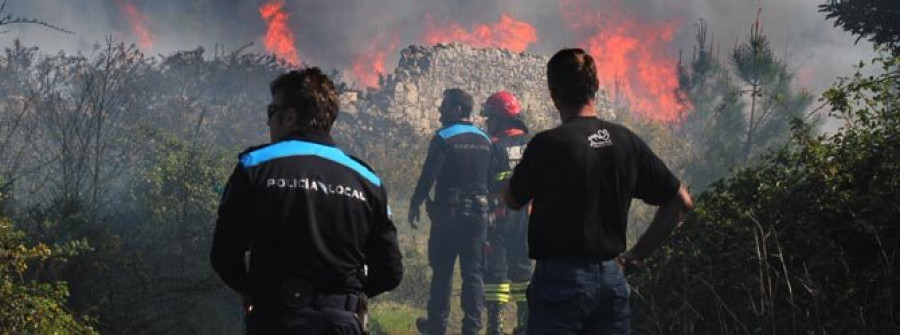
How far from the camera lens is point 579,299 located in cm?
334

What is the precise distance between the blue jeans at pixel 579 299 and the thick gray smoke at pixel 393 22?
27561 millimetres

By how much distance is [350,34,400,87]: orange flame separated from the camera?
3048cm

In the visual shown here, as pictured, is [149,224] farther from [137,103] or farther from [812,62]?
[812,62]

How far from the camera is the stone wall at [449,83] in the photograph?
2391cm

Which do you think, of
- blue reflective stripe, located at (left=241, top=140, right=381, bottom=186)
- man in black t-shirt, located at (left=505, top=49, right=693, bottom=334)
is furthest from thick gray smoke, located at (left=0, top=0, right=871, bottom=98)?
blue reflective stripe, located at (left=241, top=140, right=381, bottom=186)

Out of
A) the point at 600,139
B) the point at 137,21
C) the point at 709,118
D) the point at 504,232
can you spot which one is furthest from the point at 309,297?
the point at 137,21

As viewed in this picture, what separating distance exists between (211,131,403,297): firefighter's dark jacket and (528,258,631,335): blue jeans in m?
0.74

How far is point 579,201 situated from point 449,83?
2181 cm

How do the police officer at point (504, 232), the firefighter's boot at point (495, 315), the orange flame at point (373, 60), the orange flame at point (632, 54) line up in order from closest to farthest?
the firefighter's boot at point (495, 315)
the police officer at point (504, 232)
the orange flame at point (373, 60)
the orange flame at point (632, 54)

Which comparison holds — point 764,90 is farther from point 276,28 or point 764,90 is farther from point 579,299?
point 276,28

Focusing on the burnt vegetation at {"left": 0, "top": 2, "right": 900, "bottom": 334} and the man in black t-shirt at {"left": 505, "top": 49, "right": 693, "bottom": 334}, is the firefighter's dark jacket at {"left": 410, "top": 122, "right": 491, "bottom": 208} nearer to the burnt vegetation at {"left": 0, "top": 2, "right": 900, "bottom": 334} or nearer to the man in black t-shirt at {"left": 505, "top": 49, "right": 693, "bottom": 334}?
the burnt vegetation at {"left": 0, "top": 2, "right": 900, "bottom": 334}

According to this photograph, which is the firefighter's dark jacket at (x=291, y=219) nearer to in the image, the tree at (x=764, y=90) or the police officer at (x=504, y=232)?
the police officer at (x=504, y=232)

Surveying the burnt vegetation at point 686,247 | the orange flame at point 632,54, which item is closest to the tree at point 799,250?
the burnt vegetation at point 686,247

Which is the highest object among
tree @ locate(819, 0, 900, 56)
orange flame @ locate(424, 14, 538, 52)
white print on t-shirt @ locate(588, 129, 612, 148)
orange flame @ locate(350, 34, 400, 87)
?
orange flame @ locate(424, 14, 538, 52)
